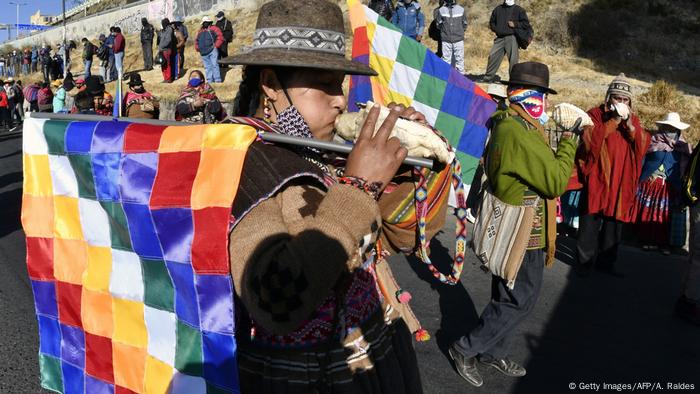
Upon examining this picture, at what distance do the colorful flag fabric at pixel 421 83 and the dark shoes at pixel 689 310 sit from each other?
213 cm

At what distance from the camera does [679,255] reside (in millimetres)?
6914

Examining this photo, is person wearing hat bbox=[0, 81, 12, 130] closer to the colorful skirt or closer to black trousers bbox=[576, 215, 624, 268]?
black trousers bbox=[576, 215, 624, 268]

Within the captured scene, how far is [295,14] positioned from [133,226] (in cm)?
75

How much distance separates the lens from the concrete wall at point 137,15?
117 feet

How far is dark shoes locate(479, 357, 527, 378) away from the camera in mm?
3816


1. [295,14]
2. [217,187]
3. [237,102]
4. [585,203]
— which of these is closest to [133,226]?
[217,187]

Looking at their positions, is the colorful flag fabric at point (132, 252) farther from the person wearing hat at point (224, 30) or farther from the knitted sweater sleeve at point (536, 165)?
the person wearing hat at point (224, 30)

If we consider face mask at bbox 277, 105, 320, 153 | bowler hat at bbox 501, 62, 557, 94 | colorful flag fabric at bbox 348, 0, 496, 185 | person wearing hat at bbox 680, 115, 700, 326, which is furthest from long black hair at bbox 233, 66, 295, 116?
person wearing hat at bbox 680, 115, 700, 326

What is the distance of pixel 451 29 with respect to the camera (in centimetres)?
1200

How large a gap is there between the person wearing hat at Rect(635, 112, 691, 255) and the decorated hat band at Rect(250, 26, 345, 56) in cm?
620

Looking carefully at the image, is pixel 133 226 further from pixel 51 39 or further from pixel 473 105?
pixel 51 39

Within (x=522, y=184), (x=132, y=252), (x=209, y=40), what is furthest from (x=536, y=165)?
(x=209, y=40)

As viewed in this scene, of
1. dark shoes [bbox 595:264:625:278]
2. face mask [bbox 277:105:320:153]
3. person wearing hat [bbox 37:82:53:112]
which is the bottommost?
person wearing hat [bbox 37:82:53:112]

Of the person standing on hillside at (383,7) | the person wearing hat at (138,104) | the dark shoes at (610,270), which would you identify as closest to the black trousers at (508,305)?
the dark shoes at (610,270)
